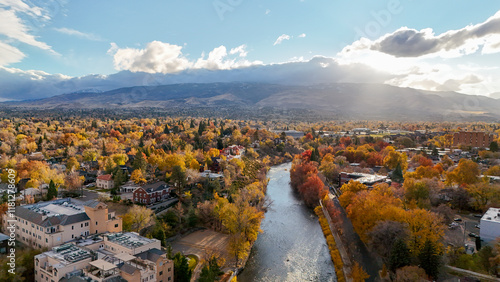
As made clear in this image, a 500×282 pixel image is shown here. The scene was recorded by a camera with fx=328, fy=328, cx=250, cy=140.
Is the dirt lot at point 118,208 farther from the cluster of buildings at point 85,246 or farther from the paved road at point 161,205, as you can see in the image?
the cluster of buildings at point 85,246

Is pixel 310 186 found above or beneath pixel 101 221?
beneath

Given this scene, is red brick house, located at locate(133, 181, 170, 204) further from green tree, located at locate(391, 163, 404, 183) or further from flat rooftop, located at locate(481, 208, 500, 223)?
flat rooftop, located at locate(481, 208, 500, 223)

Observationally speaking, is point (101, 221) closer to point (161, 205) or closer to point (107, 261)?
point (107, 261)

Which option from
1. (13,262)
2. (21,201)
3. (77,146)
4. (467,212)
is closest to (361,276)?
(467,212)

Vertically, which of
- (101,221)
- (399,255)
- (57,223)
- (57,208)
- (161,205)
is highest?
(57,208)

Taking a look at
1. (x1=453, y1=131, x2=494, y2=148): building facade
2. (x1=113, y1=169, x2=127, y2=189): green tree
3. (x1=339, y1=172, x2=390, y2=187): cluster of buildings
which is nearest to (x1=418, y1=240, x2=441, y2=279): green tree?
(x1=339, y1=172, x2=390, y2=187): cluster of buildings

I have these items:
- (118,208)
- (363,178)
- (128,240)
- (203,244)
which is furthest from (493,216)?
(118,208)
